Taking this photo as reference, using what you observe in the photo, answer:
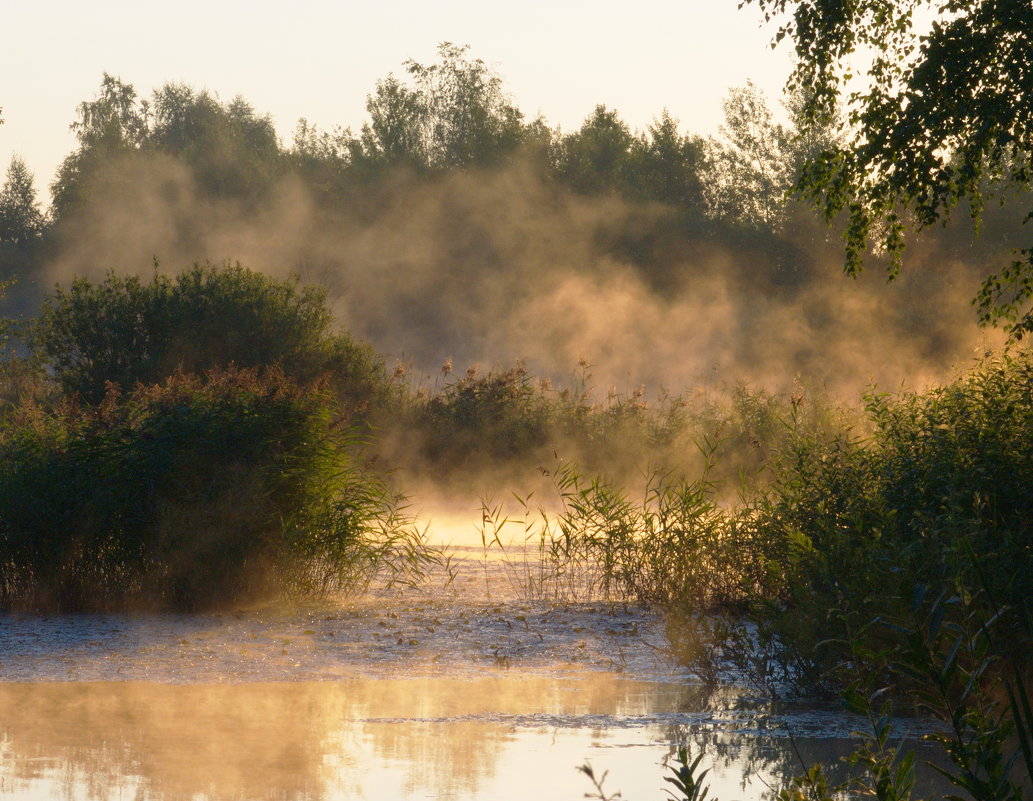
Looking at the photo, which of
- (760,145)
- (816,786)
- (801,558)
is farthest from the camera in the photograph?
(760,145)

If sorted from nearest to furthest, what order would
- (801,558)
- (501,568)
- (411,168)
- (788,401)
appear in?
1. (801,558)
2. (501,568)
3. (788,401)
4. (411,168)

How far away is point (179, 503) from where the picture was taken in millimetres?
10406

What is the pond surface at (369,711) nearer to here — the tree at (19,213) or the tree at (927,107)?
the tree at (927,107)

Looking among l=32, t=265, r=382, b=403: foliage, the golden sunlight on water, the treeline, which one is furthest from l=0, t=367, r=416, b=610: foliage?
the treeline

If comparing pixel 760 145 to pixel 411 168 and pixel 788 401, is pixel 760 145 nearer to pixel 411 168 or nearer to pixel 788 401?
pixel 411 168

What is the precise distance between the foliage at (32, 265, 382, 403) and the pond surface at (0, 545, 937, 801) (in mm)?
8471

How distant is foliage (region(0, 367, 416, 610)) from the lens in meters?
10.2

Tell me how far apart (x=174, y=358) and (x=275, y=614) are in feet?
28.7

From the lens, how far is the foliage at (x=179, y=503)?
10227mm

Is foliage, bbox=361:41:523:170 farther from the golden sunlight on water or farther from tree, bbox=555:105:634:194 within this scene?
the golden sunlight on water

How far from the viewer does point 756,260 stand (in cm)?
4378

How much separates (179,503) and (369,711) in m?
3.68

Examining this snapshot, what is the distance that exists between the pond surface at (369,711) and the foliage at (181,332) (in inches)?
334

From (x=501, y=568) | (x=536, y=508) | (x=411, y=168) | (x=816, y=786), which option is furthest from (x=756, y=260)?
(x=816, y=786)
